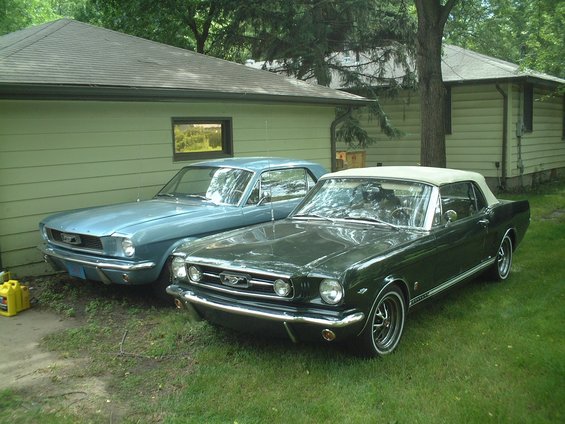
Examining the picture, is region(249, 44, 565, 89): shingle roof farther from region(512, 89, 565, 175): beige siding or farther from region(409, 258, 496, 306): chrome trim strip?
region(409, 258, 496, 306): chrome trim strip

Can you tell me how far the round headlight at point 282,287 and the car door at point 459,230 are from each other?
1.67 m

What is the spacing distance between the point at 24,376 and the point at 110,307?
5.25 feet

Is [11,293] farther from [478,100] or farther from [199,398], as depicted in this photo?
[478,100]

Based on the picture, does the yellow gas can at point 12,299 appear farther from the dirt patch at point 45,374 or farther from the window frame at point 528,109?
the window frame at point 528,109

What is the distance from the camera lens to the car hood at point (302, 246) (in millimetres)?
4188

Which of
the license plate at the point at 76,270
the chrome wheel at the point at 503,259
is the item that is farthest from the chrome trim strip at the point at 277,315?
the chrome wheel at the point at 503,259

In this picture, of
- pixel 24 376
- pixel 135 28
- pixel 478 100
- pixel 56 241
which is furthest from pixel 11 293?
pixel 135 28

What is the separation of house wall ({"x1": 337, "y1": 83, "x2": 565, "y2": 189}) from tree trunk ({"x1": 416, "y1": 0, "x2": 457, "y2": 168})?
390 cm

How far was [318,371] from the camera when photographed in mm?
4219

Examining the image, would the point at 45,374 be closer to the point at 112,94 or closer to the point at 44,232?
A: the point at 44,232

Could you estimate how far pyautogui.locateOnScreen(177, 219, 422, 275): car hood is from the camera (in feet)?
13.7

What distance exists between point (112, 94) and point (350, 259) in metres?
4.70

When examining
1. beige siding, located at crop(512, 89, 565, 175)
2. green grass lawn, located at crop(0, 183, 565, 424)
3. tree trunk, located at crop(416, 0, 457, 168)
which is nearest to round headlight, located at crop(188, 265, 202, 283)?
green grass lawn, located at crop(0, 183, 565, 424)

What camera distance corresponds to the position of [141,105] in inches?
330
